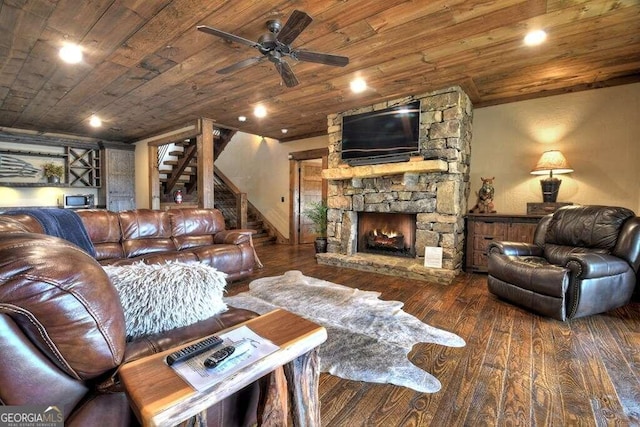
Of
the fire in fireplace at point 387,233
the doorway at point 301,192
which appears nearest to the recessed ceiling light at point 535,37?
the fire in fireplace at point 387,233

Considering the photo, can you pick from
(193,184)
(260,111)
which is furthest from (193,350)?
(193,184)

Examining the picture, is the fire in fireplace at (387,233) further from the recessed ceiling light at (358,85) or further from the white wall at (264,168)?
the white wall at (264,168)

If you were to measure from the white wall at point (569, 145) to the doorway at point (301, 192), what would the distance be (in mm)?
3231

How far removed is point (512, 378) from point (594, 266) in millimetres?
1469

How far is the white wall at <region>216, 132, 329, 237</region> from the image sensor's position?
22.0ft

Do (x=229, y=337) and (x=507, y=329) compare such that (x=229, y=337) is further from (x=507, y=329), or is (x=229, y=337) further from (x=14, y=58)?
(x=14, y=58)

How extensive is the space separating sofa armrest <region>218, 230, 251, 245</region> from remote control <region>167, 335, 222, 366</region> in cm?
292

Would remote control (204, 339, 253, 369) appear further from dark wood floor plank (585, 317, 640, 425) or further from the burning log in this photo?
the burning log

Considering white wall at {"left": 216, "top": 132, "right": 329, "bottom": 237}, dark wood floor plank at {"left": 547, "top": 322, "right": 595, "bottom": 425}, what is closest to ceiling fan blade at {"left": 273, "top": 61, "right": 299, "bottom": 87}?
dark wood floor plank at {"left": 547, "top": 322, "right": 595, "bottom": 425}

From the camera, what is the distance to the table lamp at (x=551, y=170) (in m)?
3.60

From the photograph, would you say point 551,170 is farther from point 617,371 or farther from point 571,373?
point 571,373

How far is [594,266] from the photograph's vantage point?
7.98 ft

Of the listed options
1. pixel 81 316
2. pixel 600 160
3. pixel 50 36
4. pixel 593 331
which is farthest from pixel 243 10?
pixel 600 160

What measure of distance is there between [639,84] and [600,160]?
0.91 m
